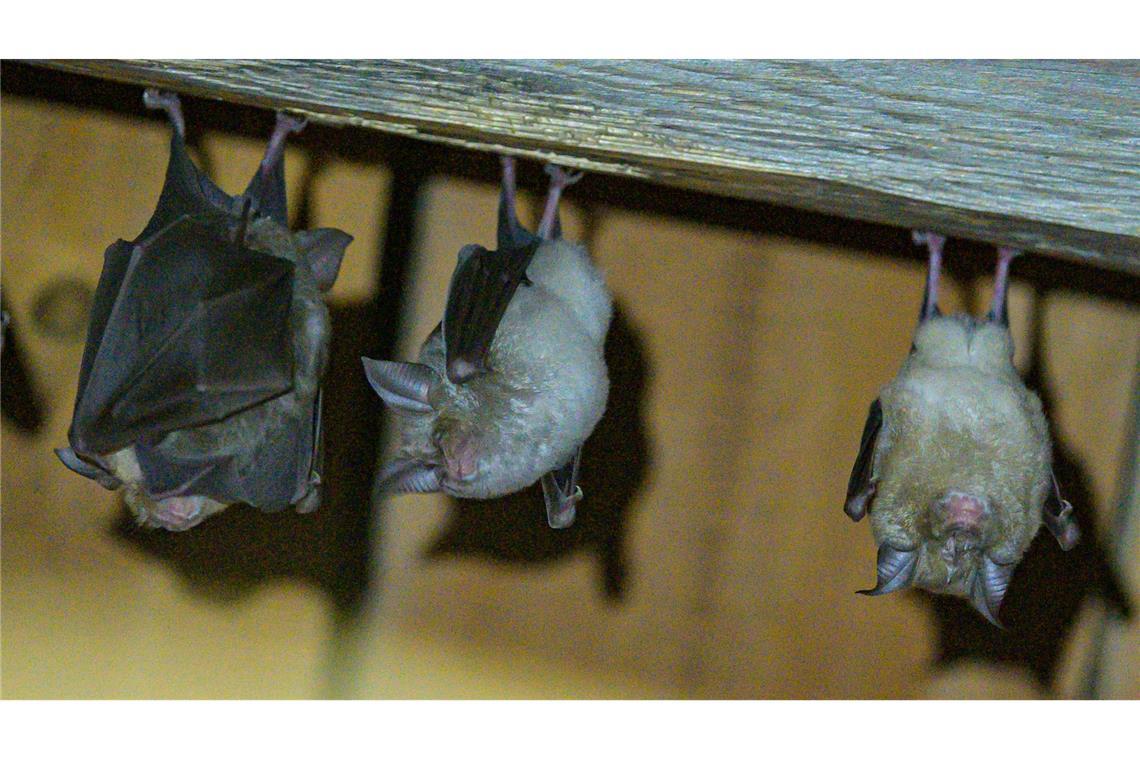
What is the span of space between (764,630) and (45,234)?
7.64 feet

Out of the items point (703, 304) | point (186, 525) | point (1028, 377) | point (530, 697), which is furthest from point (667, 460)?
point (186, 525)

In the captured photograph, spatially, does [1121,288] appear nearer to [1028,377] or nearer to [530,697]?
[1028,377]

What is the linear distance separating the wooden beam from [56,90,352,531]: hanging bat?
32 cm

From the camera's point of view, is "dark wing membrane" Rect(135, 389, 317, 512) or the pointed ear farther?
the pointed ear

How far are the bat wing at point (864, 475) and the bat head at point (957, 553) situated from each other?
11cm

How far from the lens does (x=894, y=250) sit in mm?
2957

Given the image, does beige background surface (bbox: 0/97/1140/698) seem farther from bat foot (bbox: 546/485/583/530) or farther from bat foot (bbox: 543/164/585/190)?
bat foot (bbox: 546/485/583/530)

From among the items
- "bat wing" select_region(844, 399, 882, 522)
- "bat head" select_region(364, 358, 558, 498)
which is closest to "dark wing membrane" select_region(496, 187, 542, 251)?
"bat head" select_region(364, 358, 558, 498)

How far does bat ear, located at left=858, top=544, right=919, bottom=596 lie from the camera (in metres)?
2.24

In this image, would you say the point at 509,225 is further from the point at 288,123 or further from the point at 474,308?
the point at 288,123

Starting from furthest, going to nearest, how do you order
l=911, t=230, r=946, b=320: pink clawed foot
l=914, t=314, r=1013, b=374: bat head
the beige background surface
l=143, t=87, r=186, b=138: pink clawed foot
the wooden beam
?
the beige background surface
l=911, t=230, r=946, b=320: pink clawed foot
l=914, t=314, r=1013, b=374: bat head
l=143, t=87, r=186, b=138: pink clawed foot
the wooden beam

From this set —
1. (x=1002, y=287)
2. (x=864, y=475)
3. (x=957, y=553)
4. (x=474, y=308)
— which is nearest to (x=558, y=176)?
(x=474, y=308)

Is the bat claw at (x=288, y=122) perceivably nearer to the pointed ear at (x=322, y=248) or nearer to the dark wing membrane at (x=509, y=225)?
the pointed ear at (x=322, y=248)

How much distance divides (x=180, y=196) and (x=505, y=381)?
785 millimetres
